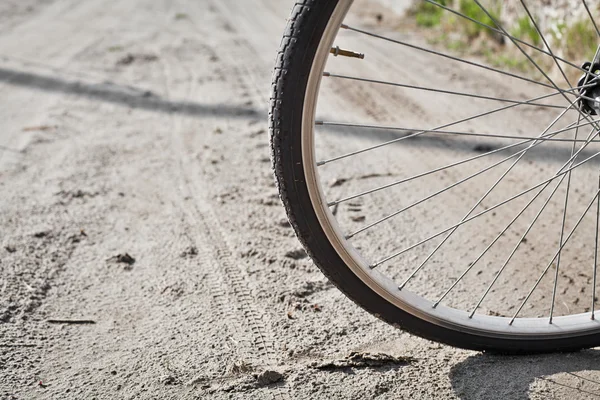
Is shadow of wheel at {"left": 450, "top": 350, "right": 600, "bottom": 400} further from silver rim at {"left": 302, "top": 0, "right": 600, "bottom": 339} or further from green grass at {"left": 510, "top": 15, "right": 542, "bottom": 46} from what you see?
green grass at {"left": 510, "top": 15, "right": 542, "bottom": 46}

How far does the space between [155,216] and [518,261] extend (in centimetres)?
154

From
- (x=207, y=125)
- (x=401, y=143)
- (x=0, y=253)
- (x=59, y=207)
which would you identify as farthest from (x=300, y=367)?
(x=207, y=125)

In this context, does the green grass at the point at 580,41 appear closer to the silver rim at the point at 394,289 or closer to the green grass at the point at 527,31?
the green grass at the point at 527,31

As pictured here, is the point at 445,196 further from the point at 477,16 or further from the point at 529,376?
the point at 477,16

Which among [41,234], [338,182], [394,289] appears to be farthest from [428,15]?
[394,289]

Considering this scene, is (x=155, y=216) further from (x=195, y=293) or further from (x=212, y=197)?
(x=195, y=293)

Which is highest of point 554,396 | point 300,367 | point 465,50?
point 465,50

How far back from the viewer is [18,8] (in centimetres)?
854

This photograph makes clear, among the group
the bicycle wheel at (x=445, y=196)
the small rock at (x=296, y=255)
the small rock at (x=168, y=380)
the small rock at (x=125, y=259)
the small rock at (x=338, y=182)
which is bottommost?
the small rock at (x=125, y=259)

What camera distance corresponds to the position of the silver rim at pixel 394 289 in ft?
4.96

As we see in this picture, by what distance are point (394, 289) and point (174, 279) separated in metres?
0.91

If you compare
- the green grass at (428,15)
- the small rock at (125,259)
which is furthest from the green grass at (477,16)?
the small rock at (125,259)

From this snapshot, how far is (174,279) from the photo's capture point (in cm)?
225

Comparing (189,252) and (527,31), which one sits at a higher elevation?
(527,31)
